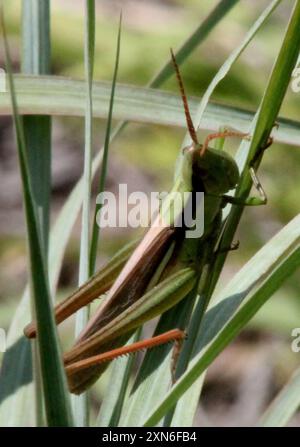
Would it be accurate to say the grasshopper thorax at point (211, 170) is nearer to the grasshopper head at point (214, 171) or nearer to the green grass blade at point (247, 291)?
the grasshopper head at point (214, 171)

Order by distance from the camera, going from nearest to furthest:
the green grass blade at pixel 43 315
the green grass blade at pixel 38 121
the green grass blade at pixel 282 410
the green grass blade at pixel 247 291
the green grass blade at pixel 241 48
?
the green grass blade at pixel 43 315 → the green grass blade at pixel 247 291 → the green grass blade at pixel 282 410 → the green grass blade at pixel 241 48 → the green grass blade at pixel 38 121

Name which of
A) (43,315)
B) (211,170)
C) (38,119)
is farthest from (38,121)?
(43,315)

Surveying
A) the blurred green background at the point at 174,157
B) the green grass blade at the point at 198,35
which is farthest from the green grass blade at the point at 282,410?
the blurred green background at the point at 174,157

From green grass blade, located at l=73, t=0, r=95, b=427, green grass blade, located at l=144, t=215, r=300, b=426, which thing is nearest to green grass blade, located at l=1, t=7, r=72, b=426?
green grass blade, located at l=144, t=215, r=300, b=426

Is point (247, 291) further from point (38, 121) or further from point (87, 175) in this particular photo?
point (38, 121)

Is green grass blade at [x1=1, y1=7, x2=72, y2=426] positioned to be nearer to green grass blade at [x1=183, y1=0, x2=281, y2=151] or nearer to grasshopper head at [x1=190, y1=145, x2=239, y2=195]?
green grass blade at [x1=183, y1=0, x2=281, y2=151]

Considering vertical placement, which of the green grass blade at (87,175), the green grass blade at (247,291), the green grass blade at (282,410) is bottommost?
the green grass blade at (282,410)
